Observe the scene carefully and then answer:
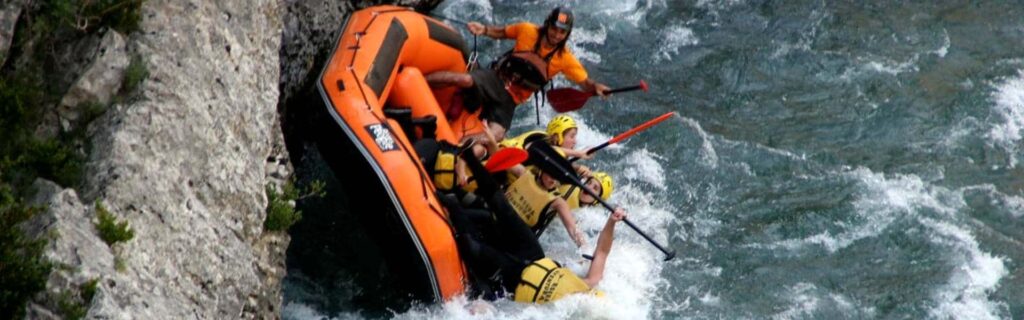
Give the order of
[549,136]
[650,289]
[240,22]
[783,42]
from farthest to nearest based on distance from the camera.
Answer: [783,42] < [549,136] < [650,289] < [240,22]

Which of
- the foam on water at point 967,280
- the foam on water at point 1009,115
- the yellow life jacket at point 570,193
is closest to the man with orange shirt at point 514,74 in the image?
the yellow life jacket at point 570,193

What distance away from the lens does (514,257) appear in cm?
877

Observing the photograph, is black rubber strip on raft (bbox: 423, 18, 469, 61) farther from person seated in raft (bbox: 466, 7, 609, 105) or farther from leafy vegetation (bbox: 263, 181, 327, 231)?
leafy vegetation (bbox: 263, 181, 327, 231)

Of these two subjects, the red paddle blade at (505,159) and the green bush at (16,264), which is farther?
the red paddle blade at (505,159)

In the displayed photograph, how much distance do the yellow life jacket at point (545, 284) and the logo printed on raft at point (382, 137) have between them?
1.15 m

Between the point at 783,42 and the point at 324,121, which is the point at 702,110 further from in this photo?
the point at 324,121

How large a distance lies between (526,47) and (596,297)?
2516 millimetres

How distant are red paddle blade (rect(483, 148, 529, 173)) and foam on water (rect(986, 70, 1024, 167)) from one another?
4438mm

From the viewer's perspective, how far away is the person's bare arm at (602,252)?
897 cm

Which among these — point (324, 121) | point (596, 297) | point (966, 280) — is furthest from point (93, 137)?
point (966, 280)

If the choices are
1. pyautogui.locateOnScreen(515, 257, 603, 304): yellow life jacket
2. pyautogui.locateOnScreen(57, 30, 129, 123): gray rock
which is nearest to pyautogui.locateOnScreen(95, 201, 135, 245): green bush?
pyautogui.locateOnScreen(57, 30, 129, 123): gray rock

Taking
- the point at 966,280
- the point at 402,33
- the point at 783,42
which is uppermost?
the point at 402,33

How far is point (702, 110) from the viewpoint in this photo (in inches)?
472

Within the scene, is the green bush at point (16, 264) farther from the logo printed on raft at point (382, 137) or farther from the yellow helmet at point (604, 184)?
the yellow helmet at point (604, 184)
